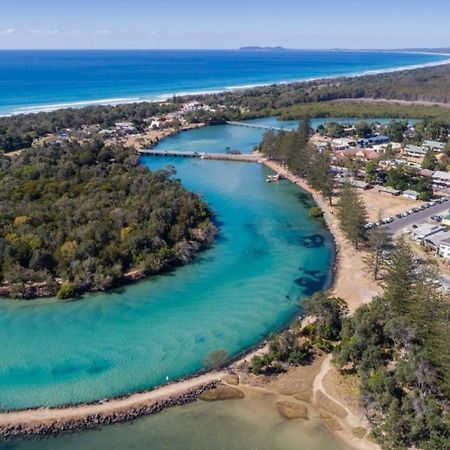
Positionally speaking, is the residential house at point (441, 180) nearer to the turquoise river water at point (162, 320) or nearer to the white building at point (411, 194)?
the white building at point (411, 194)

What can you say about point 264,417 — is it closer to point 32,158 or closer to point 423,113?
point 32,158

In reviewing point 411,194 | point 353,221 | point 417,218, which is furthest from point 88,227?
point 411,194

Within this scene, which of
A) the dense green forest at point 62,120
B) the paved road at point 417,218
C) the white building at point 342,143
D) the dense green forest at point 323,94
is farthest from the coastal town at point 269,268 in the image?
the dense green forest at point 323,94

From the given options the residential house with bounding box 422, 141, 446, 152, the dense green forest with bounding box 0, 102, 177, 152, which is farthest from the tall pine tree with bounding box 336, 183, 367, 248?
the dense green forest with bounding box 0, 102, 177, 152

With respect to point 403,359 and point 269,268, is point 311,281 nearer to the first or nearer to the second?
point 269,268

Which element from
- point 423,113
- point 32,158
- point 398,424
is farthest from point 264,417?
point 423,113

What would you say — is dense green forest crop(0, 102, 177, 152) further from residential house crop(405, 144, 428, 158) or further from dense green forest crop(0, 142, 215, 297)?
residential house crop(405, 144, 428, 158)
